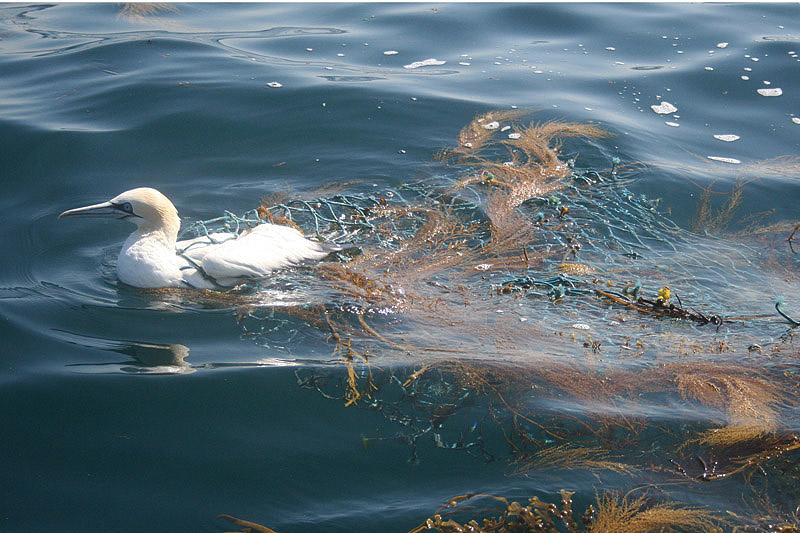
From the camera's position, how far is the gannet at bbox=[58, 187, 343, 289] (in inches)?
178

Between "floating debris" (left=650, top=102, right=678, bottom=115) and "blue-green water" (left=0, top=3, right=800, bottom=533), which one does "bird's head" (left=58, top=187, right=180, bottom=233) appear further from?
"floating debris" (left=650, top=102, right=678, bottom=115)

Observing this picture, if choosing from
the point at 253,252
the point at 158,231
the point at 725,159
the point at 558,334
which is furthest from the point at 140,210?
the point at 725,159

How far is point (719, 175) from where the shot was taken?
21.8 ft

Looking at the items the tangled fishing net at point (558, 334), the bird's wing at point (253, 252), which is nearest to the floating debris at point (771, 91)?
the tangled fishing net at point (558, 334)

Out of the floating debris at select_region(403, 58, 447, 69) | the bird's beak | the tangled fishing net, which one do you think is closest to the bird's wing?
the tangled fishing net

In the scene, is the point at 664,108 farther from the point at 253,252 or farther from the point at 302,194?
the point at 253,252

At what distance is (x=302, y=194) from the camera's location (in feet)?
20.0

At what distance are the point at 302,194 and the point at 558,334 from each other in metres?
2.84

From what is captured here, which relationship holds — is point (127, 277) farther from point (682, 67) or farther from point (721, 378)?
point (682, 67)

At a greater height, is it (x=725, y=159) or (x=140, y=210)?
(x=140, y=210)

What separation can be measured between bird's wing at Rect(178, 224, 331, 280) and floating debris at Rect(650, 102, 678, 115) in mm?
5006

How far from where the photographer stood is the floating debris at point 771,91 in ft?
27.7

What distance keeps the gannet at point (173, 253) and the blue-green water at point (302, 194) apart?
15 cm

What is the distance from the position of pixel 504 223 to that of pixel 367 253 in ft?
3.74
